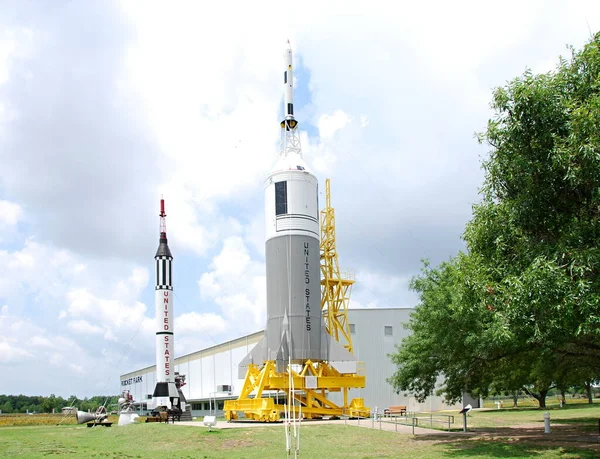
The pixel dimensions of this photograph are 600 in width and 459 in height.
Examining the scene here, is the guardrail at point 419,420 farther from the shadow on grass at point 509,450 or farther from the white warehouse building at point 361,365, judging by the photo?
the shadow on grass at point 509,450

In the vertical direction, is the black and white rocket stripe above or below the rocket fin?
above

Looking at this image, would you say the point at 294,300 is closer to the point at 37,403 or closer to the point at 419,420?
the point at 419,420

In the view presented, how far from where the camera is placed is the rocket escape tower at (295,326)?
120ft

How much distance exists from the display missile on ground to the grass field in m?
6.57

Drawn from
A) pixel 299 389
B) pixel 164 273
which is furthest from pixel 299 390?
pixel 164 273

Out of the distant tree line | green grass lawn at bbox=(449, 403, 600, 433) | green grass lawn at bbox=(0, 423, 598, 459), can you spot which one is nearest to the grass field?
green grass lawn at bbox=(0, 423, 598, 459)

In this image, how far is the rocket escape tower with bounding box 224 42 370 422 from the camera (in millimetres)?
36469

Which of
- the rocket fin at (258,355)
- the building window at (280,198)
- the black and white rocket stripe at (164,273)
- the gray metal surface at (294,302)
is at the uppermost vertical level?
the building window at (280,198)

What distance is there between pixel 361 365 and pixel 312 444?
88.4 ft

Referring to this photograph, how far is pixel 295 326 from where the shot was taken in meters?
36.7

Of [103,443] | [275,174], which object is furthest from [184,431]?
[275,174]

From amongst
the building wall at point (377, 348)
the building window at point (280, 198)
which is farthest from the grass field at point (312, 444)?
the building wall at point (377, 348)

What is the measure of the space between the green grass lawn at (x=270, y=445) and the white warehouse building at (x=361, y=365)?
19.8 m

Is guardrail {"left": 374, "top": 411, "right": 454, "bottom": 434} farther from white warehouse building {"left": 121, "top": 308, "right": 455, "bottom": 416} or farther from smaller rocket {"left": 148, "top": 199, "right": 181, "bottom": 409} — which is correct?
smaller rocket {"left": 148, "top": 199, "right": 181, "bottom": 409}
